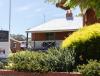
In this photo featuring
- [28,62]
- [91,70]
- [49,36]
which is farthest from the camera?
[49,36]

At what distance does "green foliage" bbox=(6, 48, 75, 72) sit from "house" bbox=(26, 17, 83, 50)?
121ft

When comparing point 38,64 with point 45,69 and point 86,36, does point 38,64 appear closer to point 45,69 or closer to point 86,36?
point 45,69

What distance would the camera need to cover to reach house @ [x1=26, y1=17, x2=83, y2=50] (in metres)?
52.3

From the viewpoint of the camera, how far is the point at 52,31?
53.7 m

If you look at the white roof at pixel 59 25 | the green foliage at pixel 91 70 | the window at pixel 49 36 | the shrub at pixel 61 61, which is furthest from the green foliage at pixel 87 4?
the window at pixel 49 36

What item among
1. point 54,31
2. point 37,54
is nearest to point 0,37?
point 54,31

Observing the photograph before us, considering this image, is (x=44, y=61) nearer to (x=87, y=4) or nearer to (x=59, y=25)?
(x=87, y=4)

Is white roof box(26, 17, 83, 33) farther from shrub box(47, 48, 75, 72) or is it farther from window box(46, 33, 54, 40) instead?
shrub box(47, 48, 75, 72)

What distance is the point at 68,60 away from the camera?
13625 millimetres

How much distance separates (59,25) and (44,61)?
4153 cm

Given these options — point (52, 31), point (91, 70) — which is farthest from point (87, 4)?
point (52, 31)

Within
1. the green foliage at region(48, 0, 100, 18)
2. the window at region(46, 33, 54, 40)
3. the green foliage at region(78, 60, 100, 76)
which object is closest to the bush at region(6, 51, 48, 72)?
the green foliage at region(78, 60, 100, 76)

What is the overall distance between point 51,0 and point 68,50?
2.56 metres

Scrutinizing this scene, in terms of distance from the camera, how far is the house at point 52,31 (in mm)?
52344
